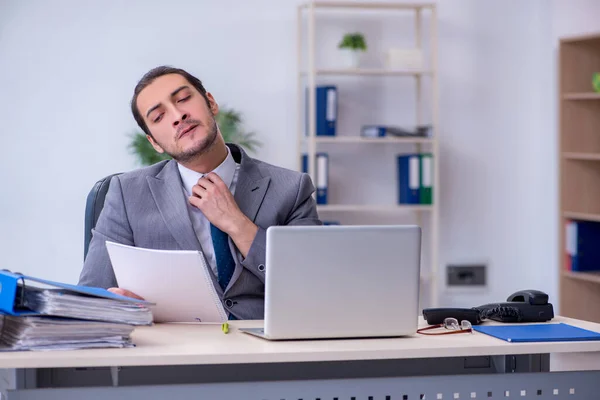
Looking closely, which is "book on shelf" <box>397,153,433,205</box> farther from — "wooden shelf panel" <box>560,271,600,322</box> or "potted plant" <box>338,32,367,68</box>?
"wooden shelf panel" <box>560,271,600,322</box>

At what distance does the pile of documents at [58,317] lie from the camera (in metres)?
1.61

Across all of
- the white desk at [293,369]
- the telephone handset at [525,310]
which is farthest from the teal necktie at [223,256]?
the telephone handset at [525,310]

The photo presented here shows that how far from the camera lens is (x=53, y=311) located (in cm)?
161

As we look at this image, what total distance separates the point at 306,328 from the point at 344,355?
120 millimetres

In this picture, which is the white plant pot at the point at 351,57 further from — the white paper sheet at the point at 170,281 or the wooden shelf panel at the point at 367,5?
the white paper sheet at the point at 170,281

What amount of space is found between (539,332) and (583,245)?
3.11 metres

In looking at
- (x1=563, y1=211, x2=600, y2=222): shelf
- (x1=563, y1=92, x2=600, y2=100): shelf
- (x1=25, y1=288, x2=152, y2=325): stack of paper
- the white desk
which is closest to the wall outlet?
(x1=563, y1=211, x2=600, y2=222): shelf

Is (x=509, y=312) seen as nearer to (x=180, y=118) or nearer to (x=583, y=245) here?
(x=180, y=118)

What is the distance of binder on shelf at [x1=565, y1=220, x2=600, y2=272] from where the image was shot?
15.7 ft

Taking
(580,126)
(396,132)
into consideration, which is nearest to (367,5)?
(396,132)

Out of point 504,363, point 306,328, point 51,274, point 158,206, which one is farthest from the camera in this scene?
point 51,274

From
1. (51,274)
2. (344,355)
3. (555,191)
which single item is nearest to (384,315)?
(344,355)

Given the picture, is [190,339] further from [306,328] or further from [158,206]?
[158,206]

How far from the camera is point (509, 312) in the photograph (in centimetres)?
205
